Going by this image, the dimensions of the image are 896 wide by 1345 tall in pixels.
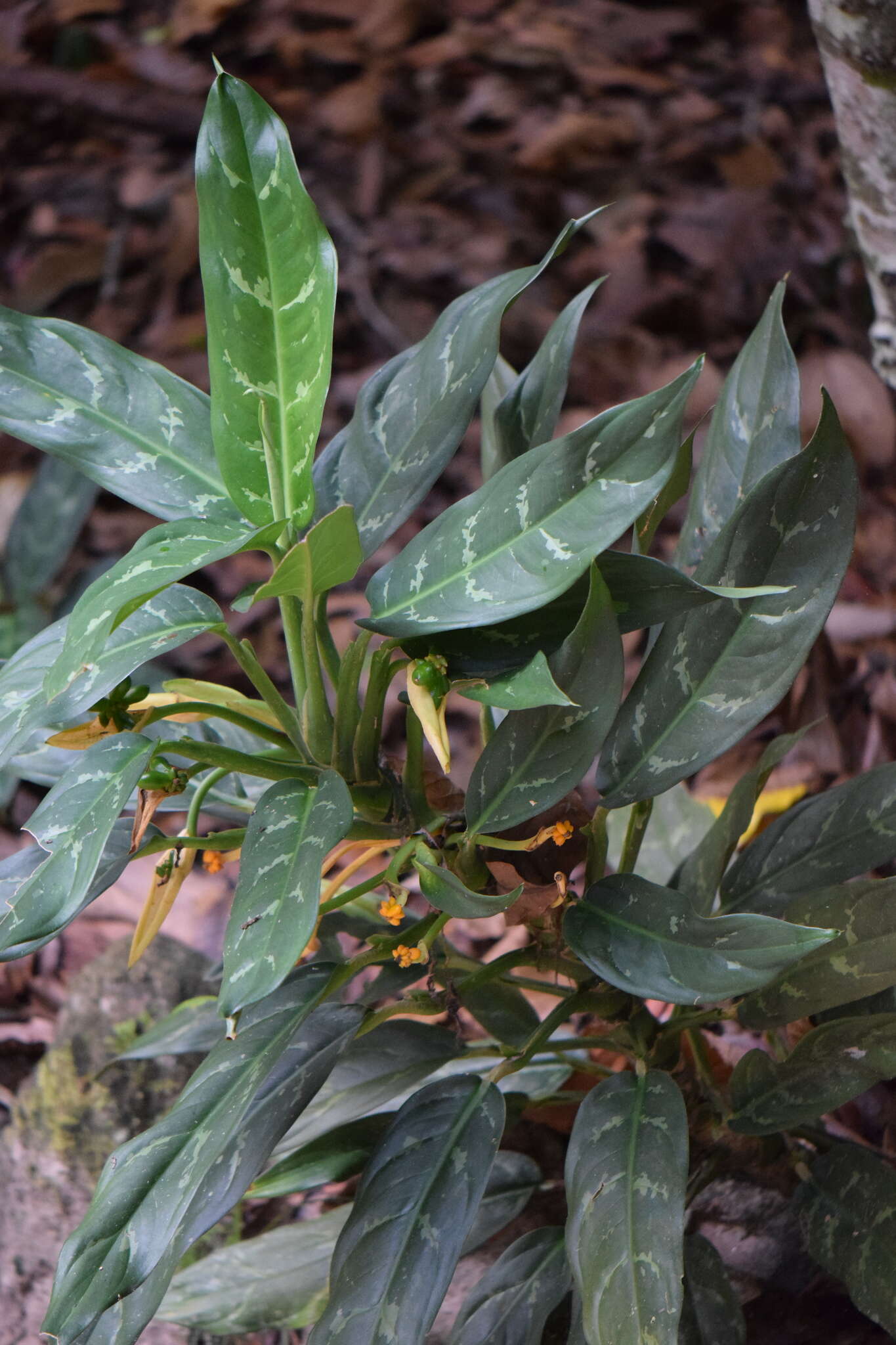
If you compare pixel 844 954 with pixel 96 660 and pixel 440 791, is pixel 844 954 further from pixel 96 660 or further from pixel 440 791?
pixel 96 660

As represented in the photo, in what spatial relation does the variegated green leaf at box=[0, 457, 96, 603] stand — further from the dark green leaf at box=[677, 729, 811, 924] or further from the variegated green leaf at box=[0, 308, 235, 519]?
the dark green leaf at box=[677, 729, 811, 924]

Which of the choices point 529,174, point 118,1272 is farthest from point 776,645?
point 529,174

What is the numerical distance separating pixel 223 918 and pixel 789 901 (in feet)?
2.94

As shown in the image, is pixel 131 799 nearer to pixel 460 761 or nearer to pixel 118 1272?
pixel 118 1272

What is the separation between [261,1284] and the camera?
930 mm

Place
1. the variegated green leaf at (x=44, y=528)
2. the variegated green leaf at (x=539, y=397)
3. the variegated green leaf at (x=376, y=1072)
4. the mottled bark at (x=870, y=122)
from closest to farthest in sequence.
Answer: the variegated green leaf at (x=539, y=397), the variegated green leaf at (x=376, y=1072), the mottled bark at (x=870, y=122), the variegated green leaf at (x=44, y=528)

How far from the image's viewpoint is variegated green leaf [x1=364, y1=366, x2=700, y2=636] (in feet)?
1.95

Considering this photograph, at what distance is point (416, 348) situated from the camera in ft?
2.69

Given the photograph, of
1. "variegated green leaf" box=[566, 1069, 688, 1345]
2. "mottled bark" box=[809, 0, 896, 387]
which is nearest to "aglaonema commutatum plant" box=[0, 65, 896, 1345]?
"variegated green leaf" box=[566, 1069, 688, 1345]

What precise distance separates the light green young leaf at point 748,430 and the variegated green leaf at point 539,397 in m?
0.14

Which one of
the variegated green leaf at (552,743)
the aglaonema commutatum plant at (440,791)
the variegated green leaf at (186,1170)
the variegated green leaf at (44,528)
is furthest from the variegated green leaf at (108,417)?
the variegated green leaf at (44,528)

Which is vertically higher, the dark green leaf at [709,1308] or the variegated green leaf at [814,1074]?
the variegated green leaf at [814,1074]

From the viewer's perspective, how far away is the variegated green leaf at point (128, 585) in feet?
1.85

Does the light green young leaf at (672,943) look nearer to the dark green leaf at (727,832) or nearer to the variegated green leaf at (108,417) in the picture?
the dark green leaf at (727,832)
